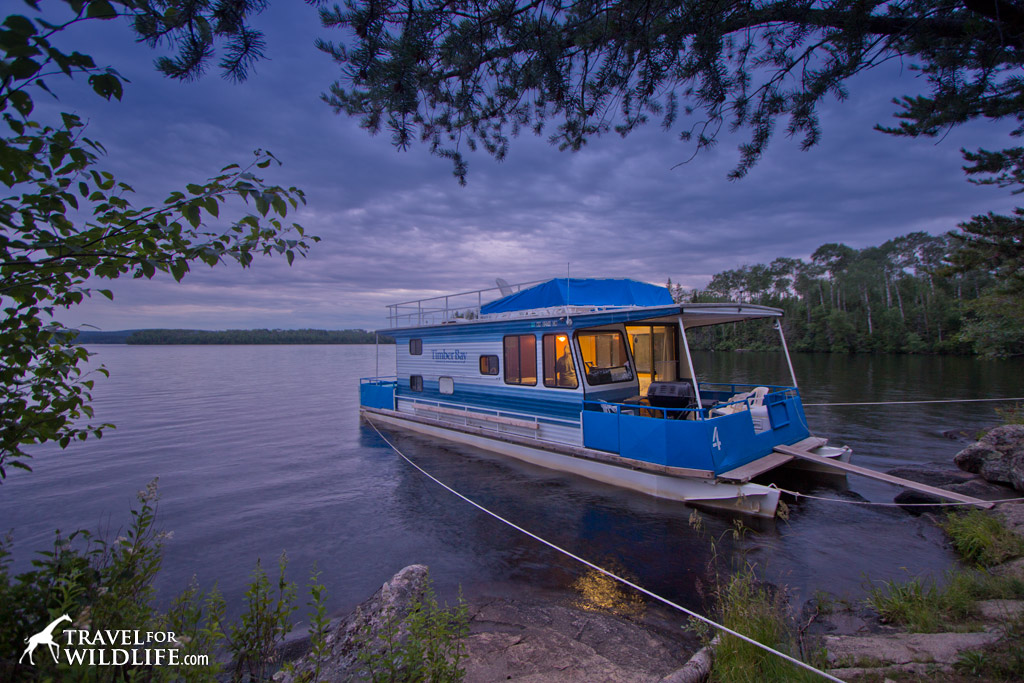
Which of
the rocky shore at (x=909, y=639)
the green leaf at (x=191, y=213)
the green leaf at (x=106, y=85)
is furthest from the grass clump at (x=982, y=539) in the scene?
the green leaf at (x=106, y=85)

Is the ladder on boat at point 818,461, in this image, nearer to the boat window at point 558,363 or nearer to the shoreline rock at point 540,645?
the boat window at point 558,363

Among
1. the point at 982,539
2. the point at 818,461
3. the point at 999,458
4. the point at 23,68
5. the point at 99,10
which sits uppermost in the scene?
the point at 99,10

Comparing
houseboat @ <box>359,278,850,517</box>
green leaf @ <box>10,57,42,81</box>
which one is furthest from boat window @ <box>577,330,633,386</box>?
green leaf @ <box>10,57,42,81</box>

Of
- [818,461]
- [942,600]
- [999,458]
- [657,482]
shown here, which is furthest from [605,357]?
[999,458]

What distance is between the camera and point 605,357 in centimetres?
1111

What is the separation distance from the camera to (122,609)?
3045 mm

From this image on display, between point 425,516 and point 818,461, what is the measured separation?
24.7 ft

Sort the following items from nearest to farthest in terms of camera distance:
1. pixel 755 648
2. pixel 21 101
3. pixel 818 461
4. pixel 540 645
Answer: pixel 21 101
pixel 755 648
pixel 540 645
pixel 818 461

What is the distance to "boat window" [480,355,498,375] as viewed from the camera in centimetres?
1269

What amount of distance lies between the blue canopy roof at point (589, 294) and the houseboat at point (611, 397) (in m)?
0.03

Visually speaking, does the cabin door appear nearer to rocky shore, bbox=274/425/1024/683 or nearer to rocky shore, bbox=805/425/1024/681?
rocky shore, bbox=805/425/1024/681

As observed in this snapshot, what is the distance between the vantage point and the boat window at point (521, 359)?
11.6 m

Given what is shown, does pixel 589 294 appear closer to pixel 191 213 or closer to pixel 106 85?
pixel 191 213

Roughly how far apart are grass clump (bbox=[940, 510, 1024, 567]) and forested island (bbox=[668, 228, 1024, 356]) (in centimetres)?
2468
